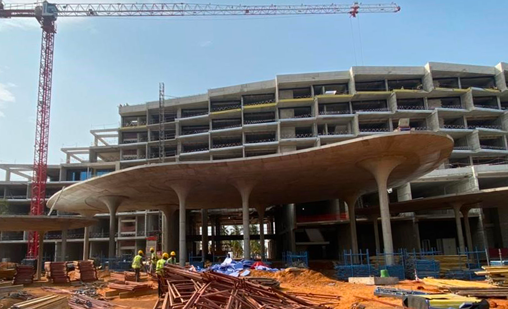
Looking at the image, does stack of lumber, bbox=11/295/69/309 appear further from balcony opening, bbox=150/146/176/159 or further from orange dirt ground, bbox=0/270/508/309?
balcony opening, bbox=150/146/176/159

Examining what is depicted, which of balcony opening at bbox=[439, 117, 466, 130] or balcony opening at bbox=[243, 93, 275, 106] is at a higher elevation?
balcony opening at bbox=[243, 93, 275, 106]

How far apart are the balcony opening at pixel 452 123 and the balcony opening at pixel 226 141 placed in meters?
28.6

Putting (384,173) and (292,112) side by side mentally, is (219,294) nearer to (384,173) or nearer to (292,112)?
(384,173)

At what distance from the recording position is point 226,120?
62062mm

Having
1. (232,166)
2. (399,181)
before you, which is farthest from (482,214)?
(232,166)

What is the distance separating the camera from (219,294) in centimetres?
1197

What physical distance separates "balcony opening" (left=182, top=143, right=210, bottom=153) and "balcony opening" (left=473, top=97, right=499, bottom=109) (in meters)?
39.8

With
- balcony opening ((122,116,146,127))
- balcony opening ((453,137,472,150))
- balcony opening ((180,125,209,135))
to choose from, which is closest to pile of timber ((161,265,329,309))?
balcony opening ((453,137,472,150))

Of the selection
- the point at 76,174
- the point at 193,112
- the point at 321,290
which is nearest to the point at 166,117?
the point at 193,112

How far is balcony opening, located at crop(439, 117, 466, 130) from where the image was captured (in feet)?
187

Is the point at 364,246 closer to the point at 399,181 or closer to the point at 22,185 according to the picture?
the point at 399,181

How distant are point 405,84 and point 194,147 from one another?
32.7 m

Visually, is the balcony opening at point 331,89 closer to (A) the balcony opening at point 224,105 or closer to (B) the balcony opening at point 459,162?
(A) the balcony opening at point 224,105

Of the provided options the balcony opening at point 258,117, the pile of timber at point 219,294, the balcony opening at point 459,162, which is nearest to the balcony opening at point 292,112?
the balcony opening at point 258,117
